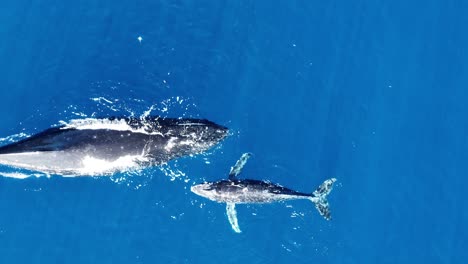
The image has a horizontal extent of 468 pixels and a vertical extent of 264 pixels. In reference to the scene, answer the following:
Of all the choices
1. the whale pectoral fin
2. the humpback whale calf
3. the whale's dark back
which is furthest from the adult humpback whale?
the whale pectoral fin

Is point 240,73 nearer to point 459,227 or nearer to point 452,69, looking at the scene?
point 452,69

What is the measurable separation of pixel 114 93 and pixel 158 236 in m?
5.17

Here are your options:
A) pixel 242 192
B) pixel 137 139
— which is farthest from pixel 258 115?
pixel 137 139

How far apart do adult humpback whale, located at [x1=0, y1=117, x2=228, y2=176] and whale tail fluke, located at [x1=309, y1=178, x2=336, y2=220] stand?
12.9 feet

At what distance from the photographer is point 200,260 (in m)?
19.4

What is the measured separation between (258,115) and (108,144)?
5460 mm

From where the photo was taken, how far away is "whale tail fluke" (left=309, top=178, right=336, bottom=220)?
19250 mm

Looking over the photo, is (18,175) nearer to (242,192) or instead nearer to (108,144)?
(108,144)

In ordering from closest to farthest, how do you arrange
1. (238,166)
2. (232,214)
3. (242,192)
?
(242,192) < (238,166) < (232,214)

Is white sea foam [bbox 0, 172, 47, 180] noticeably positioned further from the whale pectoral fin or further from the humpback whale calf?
the whale pectoral fin

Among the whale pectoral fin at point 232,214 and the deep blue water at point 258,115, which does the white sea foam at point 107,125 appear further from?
the whale pectoral fin at point 232,214

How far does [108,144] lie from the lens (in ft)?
58.6

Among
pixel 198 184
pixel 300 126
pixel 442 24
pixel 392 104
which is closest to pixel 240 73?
pixel 300 126

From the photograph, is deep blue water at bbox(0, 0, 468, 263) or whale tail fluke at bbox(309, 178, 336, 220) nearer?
deep blue water at bbox(0, 0, 468, 263)
